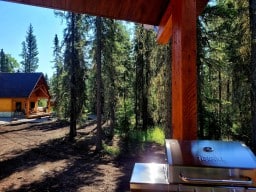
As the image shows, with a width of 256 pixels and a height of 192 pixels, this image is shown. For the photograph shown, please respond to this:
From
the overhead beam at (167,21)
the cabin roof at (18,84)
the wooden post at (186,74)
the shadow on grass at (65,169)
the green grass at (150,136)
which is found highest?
the cabin roof at (18,84)

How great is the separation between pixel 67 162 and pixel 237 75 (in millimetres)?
8032

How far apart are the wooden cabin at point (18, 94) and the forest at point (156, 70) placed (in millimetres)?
13503

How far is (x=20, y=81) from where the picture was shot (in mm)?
36219

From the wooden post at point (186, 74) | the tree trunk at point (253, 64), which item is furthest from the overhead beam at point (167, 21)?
the tree trunk at point (253, 64)

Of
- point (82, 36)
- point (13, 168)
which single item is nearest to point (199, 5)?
point (13, 168)

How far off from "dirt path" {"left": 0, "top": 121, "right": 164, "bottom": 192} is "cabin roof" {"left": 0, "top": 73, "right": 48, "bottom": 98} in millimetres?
15445

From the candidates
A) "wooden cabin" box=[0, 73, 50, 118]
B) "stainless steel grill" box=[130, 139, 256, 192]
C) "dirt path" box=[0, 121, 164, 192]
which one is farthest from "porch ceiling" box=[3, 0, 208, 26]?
"wooden cabin" box=[0, 73, 50, 118]

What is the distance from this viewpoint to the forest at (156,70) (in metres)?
12.5

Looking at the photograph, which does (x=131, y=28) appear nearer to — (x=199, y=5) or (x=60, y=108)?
(x=60, y=108)

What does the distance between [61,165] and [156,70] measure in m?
5.60

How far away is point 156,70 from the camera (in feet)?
46.7

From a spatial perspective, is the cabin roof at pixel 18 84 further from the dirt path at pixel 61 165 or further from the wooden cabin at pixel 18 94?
the dirt path at pixel 61 165

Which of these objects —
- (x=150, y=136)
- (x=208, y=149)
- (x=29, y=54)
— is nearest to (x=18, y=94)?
(x=150, y=136)

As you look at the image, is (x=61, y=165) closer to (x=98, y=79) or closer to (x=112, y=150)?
(x=112, y=150)
